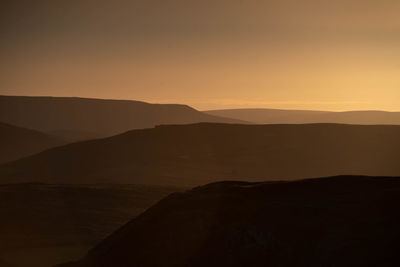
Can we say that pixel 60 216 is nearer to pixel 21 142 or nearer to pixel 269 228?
pixel 269 228

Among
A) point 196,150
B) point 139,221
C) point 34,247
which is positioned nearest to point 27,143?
point 196,150

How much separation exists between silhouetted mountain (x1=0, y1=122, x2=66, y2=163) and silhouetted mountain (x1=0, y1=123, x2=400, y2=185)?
131ft

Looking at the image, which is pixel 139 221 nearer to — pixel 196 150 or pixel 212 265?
pixel 212 265

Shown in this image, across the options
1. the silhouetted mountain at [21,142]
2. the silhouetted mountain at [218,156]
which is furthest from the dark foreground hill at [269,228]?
the silhouetted mountain at [21,142]

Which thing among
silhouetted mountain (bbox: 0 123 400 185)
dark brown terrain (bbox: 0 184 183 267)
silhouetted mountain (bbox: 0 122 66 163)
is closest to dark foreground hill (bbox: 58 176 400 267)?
dark brown terrain (bbox: 0 184 183 267)

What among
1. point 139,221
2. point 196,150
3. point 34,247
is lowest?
point 34,247

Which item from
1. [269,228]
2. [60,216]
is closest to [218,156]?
[60,216]

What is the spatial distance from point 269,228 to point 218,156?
63.9m

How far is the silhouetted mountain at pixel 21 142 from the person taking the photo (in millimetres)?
126738

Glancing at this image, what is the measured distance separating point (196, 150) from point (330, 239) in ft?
221

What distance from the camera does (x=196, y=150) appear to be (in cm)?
8550

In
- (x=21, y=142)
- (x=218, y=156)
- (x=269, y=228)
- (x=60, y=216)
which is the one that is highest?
(x=21, y=142)

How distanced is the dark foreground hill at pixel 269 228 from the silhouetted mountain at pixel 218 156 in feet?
147

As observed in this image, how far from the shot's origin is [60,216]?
42.8 metres
